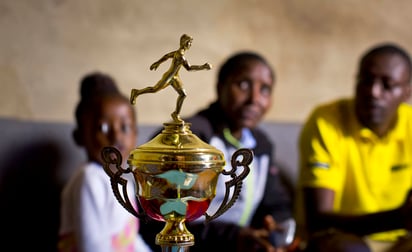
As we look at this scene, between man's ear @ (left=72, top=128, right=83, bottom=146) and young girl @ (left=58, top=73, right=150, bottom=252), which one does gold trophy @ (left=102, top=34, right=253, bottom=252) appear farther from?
man's ear @ (left=72, top=128, right=83, bottom=146)

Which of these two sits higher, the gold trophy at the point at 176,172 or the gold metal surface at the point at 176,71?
the gold metal surface at the point at 176,71

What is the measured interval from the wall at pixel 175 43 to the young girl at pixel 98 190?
1.04 ft

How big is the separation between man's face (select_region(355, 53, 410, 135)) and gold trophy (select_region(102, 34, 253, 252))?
132 centimetres

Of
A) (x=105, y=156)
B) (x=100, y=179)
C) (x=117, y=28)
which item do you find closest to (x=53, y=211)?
(x=100, y=179)

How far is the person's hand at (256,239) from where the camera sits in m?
1.98

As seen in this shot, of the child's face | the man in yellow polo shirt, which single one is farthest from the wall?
the man in yellow polo shirt

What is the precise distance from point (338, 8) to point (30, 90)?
139 centimetres

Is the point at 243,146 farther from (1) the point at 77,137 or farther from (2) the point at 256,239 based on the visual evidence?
(1) the point at 77,137

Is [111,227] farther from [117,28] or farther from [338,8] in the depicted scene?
[338,8]

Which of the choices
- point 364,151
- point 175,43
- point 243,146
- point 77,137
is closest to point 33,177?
point 77,137

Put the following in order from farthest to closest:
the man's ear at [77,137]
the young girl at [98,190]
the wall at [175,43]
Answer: the wall at [175,43] → the man's ear at [77,137] → the young girl at [98,190]

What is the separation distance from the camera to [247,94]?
2223 mm

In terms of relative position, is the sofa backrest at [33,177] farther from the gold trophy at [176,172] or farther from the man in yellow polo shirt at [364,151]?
the gold trophy at [176,172]

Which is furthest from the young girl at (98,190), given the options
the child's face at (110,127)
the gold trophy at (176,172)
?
the gold trophy at (176,172)
